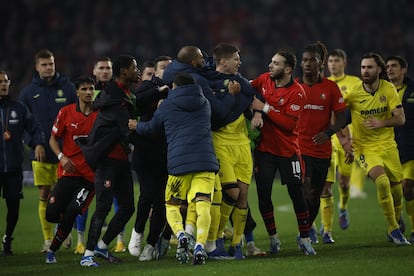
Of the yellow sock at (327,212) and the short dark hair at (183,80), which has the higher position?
the short dark hair at (183,80)

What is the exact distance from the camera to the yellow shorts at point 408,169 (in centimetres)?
1309

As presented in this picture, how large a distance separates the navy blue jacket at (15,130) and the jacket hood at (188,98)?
10.9 feet

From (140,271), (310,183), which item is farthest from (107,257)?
(310,183)

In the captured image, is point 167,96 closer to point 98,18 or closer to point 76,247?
point 76,247

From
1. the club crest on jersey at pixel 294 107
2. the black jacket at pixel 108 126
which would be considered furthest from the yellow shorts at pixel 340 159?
the black jacket at pixel 108 126

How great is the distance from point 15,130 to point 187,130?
3.79 meters

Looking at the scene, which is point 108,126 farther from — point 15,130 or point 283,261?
point 15,130

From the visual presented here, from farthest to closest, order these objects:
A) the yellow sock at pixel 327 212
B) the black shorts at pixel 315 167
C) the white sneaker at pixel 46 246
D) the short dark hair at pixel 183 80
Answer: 1. the yellow sock at pixel 327 212
2. the white sneaker at pixel 46 246
3. the black shorts at pixel 315 167
4. the short dark hair at pixel 183 80

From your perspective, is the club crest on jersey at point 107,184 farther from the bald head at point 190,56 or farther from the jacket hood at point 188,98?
the bald head at point 190,56

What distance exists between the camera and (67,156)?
38.7 ft

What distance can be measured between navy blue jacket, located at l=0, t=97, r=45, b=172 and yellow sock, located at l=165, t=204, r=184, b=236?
3221mm

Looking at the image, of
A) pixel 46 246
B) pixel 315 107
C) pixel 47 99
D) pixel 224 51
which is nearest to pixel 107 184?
pixel 224 51

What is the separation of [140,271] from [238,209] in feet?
5.58

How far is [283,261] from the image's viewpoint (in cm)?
1035
